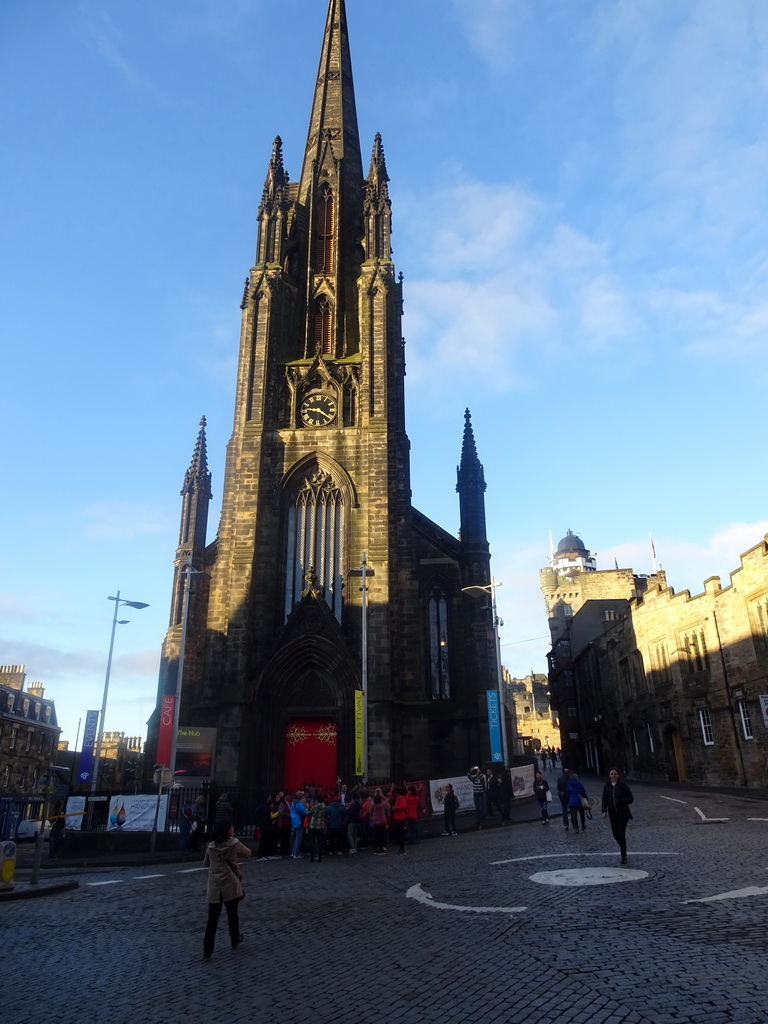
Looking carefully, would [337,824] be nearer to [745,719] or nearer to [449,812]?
[449,812]

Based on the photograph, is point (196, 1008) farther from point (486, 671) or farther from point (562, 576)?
point (562, 576)

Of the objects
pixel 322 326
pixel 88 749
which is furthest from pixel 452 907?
pixel 88 749

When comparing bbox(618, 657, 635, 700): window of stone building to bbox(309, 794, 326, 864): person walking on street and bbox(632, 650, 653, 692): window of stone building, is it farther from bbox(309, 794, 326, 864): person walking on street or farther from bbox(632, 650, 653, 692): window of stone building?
bbox(309, 794, 326, 864): person walking on street

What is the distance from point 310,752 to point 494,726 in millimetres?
7062

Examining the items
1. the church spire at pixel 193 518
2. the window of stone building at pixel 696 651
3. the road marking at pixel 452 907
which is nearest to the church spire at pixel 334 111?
the church spire at pixel 193 518

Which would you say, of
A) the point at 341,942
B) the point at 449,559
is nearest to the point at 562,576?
the point at 449,559

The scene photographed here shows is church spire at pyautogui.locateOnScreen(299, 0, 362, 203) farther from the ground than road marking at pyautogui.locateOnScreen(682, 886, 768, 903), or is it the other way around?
church spire at pyautogui.locateOnScreen(299, 0, 362, 203)

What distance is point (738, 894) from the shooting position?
920cm

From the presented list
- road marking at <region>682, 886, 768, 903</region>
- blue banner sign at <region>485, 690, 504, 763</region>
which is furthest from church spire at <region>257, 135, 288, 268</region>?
road marking at <region>682, 886, 768, 903</region>

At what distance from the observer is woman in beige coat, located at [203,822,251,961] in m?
7.83

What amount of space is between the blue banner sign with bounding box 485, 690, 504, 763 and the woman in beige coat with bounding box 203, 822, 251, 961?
21.4 metres

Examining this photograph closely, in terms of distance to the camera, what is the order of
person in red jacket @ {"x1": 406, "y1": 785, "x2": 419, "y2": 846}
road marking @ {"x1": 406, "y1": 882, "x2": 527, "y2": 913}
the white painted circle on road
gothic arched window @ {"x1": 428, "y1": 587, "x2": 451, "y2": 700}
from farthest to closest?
gothic arched window @ {"x1": 428, "y1": 587, "x2": 451, "y2": 700}, person in red jacket @ {"x1": 406, "y1": 785, "x2": 419, "y2": 846}, the white painted circle on road, road marking @ {"x1": 406, "y1": 882, "x2": 527, "y2": 913}

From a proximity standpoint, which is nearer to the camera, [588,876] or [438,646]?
[588,876]

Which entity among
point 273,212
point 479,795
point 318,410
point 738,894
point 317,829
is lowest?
point 738,894
